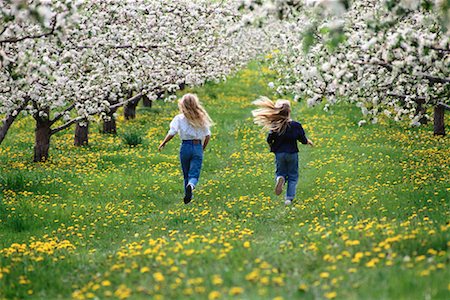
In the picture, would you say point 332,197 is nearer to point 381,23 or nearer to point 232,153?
point 381,23

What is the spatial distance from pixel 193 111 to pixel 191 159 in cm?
103

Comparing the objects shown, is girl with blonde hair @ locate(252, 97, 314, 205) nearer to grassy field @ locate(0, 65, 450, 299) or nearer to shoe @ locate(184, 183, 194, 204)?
grassy field @ locate(0, 65, 450, 299)

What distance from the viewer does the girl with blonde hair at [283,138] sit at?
41.3 feet

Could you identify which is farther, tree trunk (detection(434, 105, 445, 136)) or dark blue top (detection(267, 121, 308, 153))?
tree trunk (detection(434, 105, 445, 136))

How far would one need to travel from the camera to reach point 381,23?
760 centimetres

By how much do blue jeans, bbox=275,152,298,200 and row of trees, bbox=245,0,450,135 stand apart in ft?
4.51

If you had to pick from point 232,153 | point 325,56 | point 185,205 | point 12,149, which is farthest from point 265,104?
point 12,149

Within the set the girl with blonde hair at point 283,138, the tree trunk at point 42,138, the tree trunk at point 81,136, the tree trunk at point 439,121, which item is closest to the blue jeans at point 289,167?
the girl with blonde hair at point 283,138

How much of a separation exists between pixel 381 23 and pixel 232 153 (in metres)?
14.0

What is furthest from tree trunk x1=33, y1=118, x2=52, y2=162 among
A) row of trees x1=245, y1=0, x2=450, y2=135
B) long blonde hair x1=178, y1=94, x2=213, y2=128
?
row of trees x1=245, y1=0, x2=450, y2=135

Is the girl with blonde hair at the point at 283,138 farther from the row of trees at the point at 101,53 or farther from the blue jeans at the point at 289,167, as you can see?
the row of trees at the point at 101,53

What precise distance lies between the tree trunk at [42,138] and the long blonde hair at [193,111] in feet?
25.5

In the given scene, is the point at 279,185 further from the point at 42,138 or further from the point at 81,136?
the point at 81,136

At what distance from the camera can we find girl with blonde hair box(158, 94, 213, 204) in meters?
12.6
